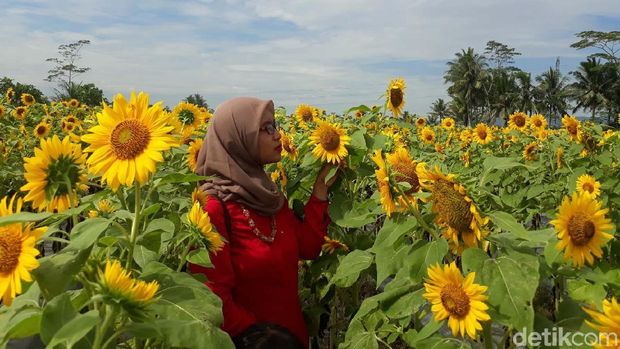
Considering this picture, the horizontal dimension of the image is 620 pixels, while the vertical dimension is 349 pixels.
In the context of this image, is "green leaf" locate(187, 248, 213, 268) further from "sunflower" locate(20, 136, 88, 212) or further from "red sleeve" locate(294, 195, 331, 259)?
"red sleeve" locate(294, 195, 331, 259)

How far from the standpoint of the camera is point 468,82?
50.7m

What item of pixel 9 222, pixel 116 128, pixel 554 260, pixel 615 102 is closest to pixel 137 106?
pixel 116 128

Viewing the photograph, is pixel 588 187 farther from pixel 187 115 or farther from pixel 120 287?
pixel 120 287

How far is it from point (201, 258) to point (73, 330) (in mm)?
578

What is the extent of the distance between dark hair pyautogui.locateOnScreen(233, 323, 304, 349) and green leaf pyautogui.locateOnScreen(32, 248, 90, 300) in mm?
913

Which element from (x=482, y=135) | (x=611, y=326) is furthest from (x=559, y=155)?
(x=611, y=326)

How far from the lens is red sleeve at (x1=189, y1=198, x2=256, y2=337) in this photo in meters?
1.90

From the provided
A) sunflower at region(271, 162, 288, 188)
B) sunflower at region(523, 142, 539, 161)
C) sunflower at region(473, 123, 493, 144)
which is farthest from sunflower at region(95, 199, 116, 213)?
sunflower at region(473, 123, 493, 144)

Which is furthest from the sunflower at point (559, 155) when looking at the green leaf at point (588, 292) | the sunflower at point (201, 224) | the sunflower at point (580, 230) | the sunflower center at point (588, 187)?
the sunflower at point (201, 224)

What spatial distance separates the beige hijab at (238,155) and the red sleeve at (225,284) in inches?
4.3

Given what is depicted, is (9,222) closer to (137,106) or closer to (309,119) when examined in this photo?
(137,106)

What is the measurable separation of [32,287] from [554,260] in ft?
3.76

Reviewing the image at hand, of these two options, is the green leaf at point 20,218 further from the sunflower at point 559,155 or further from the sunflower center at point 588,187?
the sunflower at point 559,155

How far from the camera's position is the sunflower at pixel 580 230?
1234mm
